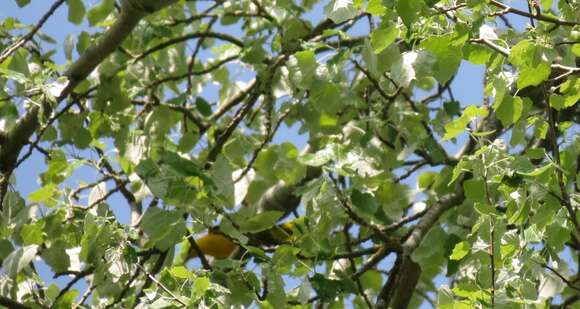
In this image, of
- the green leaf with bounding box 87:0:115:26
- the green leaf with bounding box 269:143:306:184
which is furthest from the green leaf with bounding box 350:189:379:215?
the green leaf with bounding box 87:0:115:26

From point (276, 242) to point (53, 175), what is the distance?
0.57 m

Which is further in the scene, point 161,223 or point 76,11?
point 76,11

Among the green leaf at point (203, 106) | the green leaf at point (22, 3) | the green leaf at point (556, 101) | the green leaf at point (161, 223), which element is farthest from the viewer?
the green leaf at point (203, 106)

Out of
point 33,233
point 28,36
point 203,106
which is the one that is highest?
point 28,36

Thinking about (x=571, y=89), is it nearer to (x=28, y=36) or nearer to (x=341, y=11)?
(x=341, y=11)

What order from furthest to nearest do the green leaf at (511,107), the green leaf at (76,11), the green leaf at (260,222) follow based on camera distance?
the green leaf at (76,11) → the green leaf at (260,222) → the green leaf at (511,107)

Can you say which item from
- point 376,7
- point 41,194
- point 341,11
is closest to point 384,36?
point 376,7

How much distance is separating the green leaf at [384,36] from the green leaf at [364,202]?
1.75 feet

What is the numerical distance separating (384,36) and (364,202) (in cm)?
55

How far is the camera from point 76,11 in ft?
7.80

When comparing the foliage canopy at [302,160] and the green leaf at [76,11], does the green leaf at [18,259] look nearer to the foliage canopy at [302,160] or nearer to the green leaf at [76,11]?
the foliage canopy at [302,160]

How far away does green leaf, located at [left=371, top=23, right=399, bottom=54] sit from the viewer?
1491 mm

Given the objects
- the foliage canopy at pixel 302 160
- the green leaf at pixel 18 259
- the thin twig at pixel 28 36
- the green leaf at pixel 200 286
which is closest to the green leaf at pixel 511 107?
the foliage canopy at pixel 302 160

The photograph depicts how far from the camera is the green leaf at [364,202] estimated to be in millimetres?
1976
